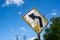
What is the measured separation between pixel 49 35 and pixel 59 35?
3.70 m

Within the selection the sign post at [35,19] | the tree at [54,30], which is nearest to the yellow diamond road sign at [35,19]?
the sign post at [35,19]

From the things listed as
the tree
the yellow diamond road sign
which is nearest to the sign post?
the yellow diamond road sign

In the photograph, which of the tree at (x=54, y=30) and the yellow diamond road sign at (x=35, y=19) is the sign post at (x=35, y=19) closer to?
the yellow diamond road sign at (x=35, y=19)

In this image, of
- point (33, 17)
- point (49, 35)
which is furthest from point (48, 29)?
point (33, 17)

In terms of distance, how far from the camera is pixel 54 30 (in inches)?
2544

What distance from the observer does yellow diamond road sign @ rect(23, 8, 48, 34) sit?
33.7 ft

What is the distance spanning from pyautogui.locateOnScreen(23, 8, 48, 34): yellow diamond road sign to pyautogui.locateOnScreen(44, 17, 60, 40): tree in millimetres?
53620

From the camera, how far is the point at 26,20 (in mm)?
10312

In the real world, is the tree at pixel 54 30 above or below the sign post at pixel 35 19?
above

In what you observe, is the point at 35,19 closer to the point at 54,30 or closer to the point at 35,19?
the point at 35,19

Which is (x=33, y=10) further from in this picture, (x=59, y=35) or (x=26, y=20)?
(x=59, y=35)

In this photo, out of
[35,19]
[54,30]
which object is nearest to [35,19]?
[35,19]

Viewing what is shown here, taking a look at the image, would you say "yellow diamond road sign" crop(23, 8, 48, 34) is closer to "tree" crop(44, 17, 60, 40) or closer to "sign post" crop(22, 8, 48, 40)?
"sign post" crop(22, 8, 48, 40)

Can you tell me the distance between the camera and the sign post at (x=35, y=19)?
10.3m
